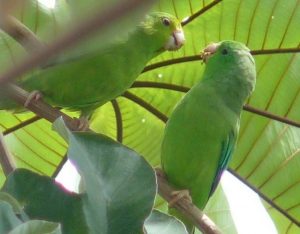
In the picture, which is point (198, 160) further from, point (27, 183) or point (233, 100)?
point (27, 183)

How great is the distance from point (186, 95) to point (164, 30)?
0.21 meters

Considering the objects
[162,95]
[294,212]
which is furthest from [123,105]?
[294,212]

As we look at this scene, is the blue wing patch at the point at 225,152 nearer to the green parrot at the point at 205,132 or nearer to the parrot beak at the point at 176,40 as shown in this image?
the green parrot at the point at 205,132

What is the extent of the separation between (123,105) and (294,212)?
0.68 m

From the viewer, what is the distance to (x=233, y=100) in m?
1.93

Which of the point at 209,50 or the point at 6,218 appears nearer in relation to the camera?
the point at 6,218

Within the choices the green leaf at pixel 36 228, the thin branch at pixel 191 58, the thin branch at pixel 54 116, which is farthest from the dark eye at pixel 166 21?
the green leaf at pixel 36 228

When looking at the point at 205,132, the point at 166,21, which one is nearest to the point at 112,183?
the point at 205,132

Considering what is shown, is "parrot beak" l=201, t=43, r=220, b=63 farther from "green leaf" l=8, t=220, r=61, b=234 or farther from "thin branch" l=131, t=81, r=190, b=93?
"green leaf" l=8, t=220, r=61, b=234

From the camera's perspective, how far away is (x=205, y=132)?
6.01 feet

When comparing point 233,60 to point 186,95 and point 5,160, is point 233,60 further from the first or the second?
point 5,160

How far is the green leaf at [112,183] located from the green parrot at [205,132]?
36.9 inches

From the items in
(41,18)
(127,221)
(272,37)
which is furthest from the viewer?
(272,37)

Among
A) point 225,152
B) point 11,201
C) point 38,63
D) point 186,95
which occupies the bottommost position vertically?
point 225,152
